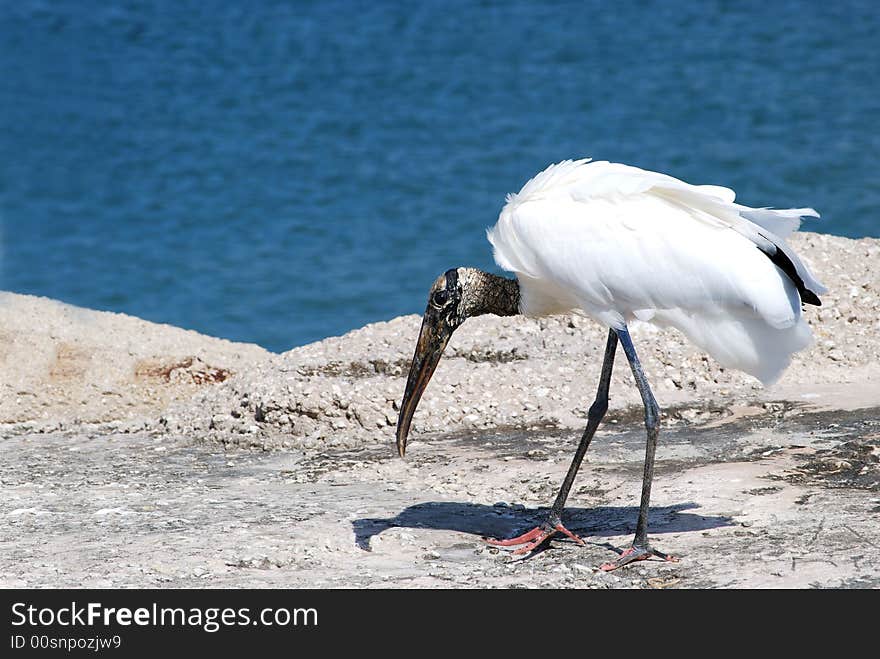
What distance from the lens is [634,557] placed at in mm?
5793

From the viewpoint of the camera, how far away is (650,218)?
→ 5930mm

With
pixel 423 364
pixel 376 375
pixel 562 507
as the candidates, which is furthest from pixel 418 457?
pixel 562 507

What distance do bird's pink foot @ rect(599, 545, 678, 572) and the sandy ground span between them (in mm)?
75

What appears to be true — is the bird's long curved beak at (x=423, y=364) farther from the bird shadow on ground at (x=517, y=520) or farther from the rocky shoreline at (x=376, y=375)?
the rocky shoreline at (x=376, y=375)

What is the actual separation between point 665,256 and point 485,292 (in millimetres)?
1023

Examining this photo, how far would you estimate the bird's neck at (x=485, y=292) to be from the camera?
6.46m

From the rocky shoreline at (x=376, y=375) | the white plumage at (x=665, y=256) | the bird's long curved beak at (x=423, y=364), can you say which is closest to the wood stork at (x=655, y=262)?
the white plumage at (x=665, y=256)

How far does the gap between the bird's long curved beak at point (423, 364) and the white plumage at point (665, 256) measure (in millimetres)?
516

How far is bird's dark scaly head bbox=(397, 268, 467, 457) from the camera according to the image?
21.0 feet

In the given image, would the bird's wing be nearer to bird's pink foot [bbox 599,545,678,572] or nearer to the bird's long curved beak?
the bird's long curved beak

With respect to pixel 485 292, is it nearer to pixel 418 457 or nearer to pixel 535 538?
pixel 535 538

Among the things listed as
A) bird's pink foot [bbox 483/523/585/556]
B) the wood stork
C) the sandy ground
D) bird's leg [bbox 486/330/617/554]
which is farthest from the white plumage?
bird's pink foot [bbox 483/523/585/556]
